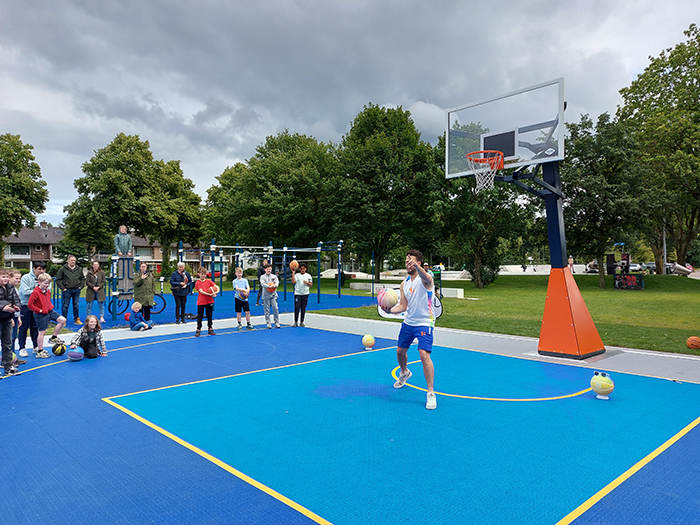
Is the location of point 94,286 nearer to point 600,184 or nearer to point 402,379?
point 402,379

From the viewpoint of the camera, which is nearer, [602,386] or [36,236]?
[602,386]

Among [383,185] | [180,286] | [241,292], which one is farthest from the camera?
[383,185]

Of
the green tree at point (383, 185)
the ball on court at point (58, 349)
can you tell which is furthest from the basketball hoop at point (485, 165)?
the green tree at point (383, 185)

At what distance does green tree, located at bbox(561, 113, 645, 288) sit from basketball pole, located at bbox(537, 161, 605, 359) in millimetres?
22064

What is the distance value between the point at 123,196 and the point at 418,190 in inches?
937

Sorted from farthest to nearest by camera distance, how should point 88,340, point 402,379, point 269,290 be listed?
1. point 269,290
2. point 88,340
3. point 402,379

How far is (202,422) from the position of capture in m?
4.99

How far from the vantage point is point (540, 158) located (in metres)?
9.30

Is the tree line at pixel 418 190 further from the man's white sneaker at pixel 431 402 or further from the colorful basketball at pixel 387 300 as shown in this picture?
the man's white sneaker at pixel 431 402

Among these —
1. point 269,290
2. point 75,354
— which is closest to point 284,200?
point 269,290

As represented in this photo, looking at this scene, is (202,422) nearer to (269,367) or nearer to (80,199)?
(269,367)

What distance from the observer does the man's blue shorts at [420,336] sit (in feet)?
18.4

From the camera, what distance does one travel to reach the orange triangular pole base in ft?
27.9

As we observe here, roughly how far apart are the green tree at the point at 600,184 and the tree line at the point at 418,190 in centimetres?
8
